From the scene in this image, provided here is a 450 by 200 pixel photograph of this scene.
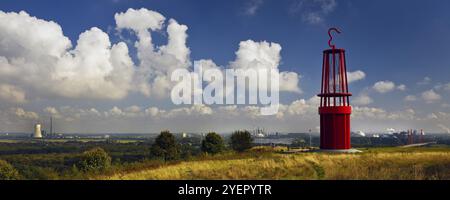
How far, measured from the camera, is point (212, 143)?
7088cm

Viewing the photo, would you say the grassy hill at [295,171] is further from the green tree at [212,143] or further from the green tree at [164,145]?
the green tree at [164,145]

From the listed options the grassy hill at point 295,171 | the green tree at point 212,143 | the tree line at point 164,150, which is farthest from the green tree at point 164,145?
the grassy hill at point 295,171

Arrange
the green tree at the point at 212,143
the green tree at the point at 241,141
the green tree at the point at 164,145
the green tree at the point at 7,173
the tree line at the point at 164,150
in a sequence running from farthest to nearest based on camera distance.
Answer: the green tree at the point at 241,141, the green tree at the point at 164,145, the green tree at the point at 212,143, the green tree at the point at 7,173, the tree line at the point at 164,150

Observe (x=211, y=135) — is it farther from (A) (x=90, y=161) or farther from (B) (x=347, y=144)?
(B) (x=347, y=144)

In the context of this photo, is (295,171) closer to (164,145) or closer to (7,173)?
(164,145)

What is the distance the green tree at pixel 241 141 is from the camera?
247 feet

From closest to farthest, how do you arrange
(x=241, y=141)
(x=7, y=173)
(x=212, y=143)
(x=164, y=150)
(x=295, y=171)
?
(x=295, y=171), (x=7, y=173), (x=212, y=143), (x=164, y=150), (x=241, y=141)

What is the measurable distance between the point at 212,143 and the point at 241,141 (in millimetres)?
7826

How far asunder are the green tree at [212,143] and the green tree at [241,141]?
4782 millimetres

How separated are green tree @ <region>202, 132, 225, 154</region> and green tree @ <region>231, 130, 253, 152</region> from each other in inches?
188

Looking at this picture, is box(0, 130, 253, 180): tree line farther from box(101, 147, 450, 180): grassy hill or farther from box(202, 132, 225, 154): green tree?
box(101, 147, 450, 180): grassy hill

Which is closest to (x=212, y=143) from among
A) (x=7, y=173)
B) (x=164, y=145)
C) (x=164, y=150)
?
(x=164, y=150)
